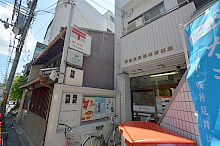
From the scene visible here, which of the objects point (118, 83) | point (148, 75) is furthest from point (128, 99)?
point (148, 75)

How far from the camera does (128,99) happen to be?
20.5 ft

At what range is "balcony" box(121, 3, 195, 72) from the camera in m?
4.05

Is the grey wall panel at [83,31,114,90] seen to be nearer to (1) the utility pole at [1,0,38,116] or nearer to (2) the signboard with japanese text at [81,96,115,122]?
(2) the signboard with japanese text at [81,96,115,122]

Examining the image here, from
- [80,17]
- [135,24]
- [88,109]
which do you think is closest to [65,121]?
[88,109]

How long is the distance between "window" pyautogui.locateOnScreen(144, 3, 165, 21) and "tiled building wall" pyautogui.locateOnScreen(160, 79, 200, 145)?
201 inches

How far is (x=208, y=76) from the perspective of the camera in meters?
1.47

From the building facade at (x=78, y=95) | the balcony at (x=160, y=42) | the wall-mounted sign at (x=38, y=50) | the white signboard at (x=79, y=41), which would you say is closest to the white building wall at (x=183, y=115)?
the balcony at (x=160, y=42)

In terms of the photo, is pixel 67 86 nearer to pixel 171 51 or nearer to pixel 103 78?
pixel 103 78

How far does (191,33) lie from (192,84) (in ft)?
3.82

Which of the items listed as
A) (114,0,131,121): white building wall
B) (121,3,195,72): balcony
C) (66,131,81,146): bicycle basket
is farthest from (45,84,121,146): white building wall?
(121,3,195,72): balcony

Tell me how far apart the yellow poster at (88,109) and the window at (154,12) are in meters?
6.30

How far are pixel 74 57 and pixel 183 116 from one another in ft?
16.7

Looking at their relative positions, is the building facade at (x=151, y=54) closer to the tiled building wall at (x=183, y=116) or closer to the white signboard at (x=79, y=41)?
the tiled building wall at (x=183, y=116)

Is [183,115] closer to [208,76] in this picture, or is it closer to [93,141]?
[208,76]
